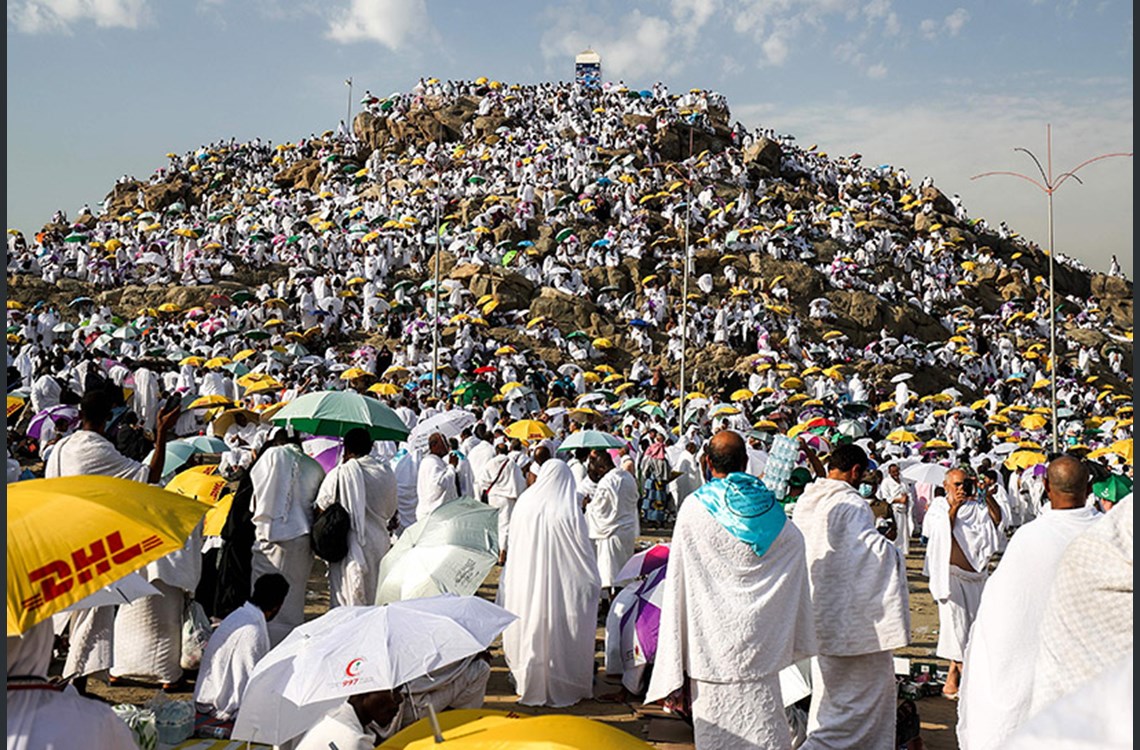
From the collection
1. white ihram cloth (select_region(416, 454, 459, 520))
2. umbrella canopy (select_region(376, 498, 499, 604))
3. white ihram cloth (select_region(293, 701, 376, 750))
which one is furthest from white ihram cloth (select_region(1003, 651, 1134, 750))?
white ihram cloth (select_region(416, 454, 459, 520))

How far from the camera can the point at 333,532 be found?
6.28 metres

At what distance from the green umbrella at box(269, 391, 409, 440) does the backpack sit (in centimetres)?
95

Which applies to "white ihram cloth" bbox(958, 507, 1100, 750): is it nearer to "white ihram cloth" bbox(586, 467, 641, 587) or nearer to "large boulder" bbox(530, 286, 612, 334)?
"white ihram cloth" bbox(586, 467, 641, 587)

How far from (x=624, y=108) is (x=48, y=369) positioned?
1487 inches

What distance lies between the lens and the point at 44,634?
2402mm

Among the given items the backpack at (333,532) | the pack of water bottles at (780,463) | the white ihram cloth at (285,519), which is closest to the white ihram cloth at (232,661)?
the white ihram cloth at (285,519)

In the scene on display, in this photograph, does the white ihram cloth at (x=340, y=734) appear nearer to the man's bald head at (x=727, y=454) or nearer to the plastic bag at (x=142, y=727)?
the plastic bag at (x=142, y=727)

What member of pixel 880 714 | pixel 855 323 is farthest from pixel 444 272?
pixel 880 714

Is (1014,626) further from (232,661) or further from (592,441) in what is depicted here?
(592,441)

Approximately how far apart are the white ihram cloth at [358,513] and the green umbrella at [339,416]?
77 cm

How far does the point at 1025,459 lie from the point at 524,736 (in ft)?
42.6

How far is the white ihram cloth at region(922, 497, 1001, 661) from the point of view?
6434 mm

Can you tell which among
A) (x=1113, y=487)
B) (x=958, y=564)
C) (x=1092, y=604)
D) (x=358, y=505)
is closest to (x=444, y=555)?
(x=358, y=505)

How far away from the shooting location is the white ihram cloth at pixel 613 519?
8.30 meters
